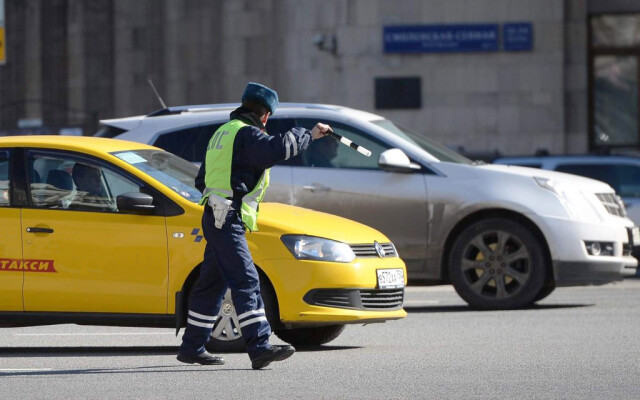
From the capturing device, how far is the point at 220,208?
8.83 metres

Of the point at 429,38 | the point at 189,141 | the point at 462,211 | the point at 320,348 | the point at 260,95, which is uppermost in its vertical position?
the point at 429,38

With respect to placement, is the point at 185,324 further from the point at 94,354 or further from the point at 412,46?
the point at 412,46

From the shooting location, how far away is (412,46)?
29.2 m

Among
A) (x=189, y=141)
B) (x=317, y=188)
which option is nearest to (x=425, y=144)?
(x=317, y=188)

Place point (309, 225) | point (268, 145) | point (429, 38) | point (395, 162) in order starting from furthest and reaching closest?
point (429, 38), point (395, 162), point (309, 225), point (268, 145)

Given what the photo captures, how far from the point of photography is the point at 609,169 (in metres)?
19.3

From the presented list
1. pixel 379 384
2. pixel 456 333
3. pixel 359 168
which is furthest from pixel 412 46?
pixel 379 384

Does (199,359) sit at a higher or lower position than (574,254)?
lower

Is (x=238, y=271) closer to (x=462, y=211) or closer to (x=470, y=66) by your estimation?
(x=462, y=211)

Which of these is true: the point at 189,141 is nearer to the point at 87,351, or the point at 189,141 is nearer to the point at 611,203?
the point at 87,351

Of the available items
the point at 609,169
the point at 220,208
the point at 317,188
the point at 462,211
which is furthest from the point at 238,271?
the point at 609,169

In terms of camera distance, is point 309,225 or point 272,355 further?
point 309,225

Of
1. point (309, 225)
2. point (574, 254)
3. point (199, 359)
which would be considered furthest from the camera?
point (574, 254)

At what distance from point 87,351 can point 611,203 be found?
17.9 feet
